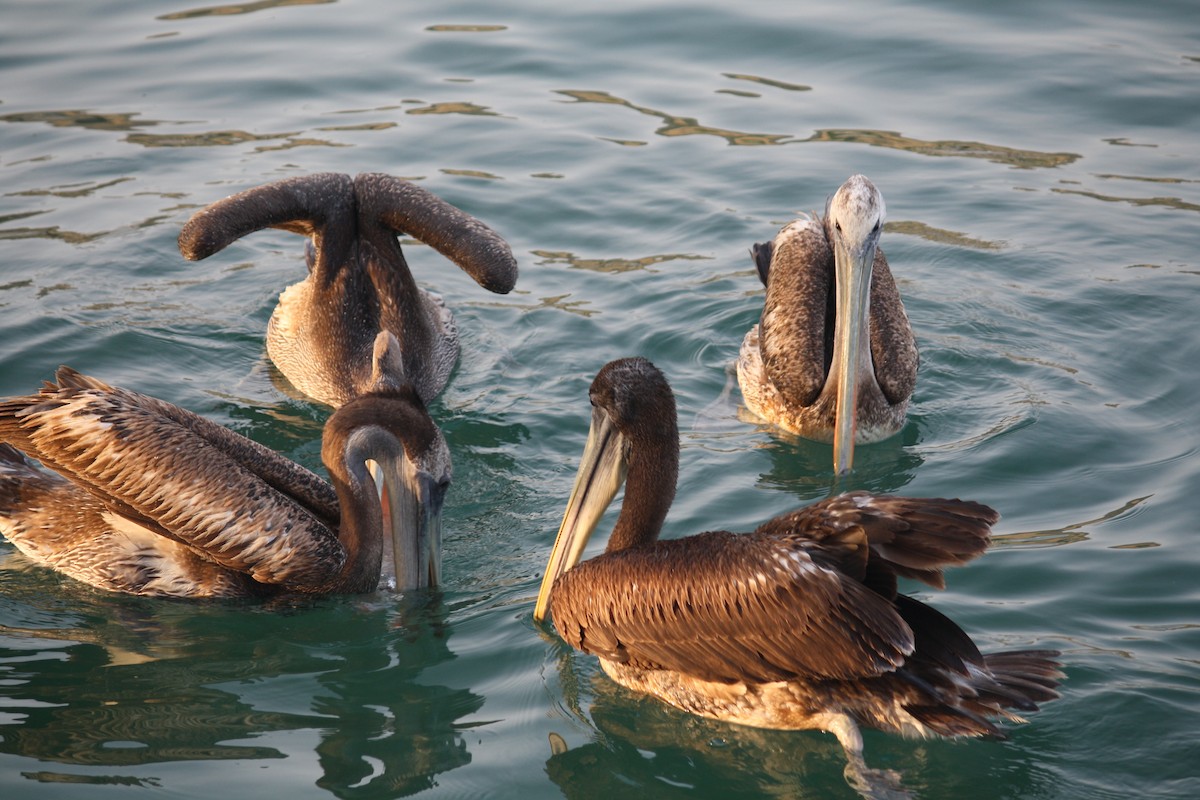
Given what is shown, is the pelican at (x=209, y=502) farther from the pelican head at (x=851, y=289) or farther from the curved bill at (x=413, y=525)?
the pelican head at (x=851, y=289)

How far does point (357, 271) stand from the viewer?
8.49 m

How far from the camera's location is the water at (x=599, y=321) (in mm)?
5371

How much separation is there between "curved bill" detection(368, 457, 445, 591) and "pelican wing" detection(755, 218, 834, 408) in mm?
2367

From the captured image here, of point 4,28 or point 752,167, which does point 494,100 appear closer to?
point 752,167

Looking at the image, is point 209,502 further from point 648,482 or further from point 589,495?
point 648,482

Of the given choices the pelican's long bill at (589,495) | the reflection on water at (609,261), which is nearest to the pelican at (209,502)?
the pelican's long bill at (589,495)

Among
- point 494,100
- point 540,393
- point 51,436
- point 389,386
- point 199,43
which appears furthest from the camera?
point 199,43

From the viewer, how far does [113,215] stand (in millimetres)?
10430

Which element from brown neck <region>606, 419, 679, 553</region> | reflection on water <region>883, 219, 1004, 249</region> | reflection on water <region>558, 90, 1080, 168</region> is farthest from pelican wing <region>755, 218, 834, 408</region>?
reflection on water <region>558, 90, 1080, 168</region>

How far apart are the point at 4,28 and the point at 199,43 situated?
2.09 m

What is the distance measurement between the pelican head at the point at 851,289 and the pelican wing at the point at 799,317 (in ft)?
0.91

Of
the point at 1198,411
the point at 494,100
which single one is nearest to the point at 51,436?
the point at 1198,411

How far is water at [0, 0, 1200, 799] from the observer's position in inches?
211

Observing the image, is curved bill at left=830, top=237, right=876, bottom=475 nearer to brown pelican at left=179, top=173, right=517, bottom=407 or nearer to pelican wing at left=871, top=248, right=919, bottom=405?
pelican wing at left=871, top=248, right=919, bottom=405
